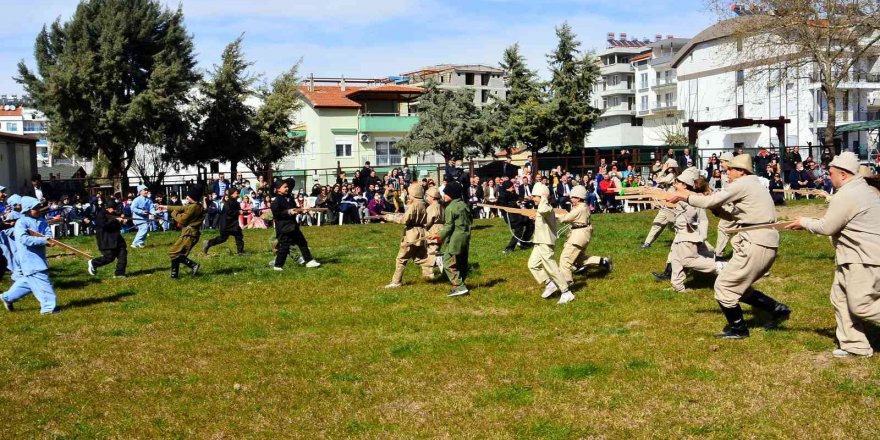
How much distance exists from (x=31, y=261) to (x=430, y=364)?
717cm

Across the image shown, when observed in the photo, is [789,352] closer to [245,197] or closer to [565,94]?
[245,197]

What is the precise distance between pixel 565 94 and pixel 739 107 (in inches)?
1033

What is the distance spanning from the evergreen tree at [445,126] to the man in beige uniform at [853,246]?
50.5 m

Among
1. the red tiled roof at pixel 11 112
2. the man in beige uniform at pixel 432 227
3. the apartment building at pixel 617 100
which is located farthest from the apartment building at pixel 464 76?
the man in beige uniform at pixel 432 227

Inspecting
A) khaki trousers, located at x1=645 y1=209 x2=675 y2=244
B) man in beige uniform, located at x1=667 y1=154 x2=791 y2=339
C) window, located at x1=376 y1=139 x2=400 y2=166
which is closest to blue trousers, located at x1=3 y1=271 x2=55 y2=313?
man in beige uniform, located at x1=667 y1=154 x2=791 y2=339

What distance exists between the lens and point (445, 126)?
197ft

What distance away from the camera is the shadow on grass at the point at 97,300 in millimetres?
14672

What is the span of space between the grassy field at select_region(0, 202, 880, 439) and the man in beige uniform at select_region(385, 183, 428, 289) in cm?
46

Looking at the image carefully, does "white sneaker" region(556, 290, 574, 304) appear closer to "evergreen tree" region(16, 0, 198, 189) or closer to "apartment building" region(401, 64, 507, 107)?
"evergreen tree" region(16, 0, 198, 189)

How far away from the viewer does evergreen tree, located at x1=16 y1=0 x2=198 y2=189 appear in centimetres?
3997

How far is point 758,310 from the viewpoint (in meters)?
11.6

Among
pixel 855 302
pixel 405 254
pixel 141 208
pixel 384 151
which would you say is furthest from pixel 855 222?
pixel 384 151

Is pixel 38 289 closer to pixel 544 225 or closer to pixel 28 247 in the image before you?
pixel 28 247

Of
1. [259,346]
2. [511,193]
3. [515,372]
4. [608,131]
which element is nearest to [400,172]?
[511,193]
